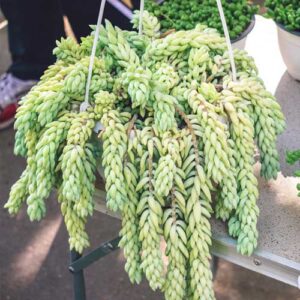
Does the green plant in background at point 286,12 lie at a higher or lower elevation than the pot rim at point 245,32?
higher

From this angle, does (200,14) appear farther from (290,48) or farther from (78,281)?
(78,281)

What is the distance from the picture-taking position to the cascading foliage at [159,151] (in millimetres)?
1038

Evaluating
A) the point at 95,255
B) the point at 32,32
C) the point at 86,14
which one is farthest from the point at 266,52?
the point at 32,32

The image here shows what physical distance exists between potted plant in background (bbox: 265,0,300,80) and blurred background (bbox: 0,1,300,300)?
811 mm

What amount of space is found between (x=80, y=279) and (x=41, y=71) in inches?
46.5

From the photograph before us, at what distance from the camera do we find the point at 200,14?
58.2 inches

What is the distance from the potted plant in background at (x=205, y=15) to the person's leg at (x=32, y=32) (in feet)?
2.93

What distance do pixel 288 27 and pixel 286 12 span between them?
4 cm

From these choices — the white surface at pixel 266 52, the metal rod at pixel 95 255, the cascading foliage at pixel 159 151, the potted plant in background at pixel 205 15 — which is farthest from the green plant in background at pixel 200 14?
the metal rod at pixel 95 255

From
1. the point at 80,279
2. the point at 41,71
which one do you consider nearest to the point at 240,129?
the point at 80,279

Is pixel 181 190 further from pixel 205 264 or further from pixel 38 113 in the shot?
pixel 38 113

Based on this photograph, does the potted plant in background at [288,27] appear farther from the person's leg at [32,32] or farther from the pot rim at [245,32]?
the person's leg at [32,32]

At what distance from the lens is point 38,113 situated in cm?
111

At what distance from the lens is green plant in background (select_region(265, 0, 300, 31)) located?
139 centimetres
